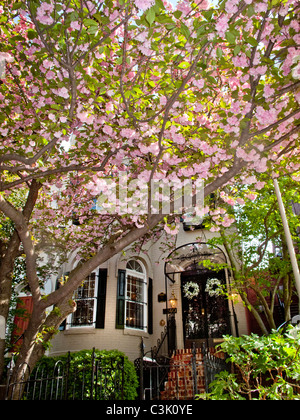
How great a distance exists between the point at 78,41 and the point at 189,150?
253 cm

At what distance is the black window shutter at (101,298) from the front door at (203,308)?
3090 millimetres

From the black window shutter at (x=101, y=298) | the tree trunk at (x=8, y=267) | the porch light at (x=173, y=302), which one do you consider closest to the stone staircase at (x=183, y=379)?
the porch light at (x=173, y=302)

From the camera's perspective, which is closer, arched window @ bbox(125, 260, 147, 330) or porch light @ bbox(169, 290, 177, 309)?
arched window @ bbox(125, 260, 147, 330)

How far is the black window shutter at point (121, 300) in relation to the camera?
1016 cm

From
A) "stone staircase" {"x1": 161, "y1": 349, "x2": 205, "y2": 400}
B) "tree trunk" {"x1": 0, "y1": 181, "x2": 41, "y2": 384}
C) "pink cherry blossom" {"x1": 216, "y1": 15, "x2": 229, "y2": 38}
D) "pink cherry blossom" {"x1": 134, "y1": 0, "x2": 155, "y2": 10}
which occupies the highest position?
"pink cherry blossom" {"x1": 216, "y1": 15, "x2": 229, "y2": 38}

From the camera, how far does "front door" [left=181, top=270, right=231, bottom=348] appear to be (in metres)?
10.8

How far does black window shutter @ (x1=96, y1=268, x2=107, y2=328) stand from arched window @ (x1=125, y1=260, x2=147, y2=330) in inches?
32.7

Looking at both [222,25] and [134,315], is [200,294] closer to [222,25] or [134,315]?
[134,315]

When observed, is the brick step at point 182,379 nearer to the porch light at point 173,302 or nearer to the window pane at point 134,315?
the porch light at point 173,302

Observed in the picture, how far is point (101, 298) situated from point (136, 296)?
4.97 feet

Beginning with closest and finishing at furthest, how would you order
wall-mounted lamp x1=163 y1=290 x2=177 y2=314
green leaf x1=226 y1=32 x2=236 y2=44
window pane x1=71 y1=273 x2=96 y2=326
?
green leaf x1=226 y1=32 x2=236 y2=44, window pane x1=71 y1=273 x2=96 y2=326, wall-mounted lamp x1=163 y1=290 x2=177 y2=314

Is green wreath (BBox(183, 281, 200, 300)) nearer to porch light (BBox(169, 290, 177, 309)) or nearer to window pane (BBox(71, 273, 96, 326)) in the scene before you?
porch light (BBox(169, 290, 177, 309))

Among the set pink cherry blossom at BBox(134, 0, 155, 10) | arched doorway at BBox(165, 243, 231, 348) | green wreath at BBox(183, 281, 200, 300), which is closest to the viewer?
pink cherry blossom at BBox(134, 0, 155, 10)

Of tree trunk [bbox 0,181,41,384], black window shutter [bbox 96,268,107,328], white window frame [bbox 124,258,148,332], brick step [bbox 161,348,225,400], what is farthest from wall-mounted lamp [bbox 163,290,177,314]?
tree trunk [bbox 0,181,41,384]
